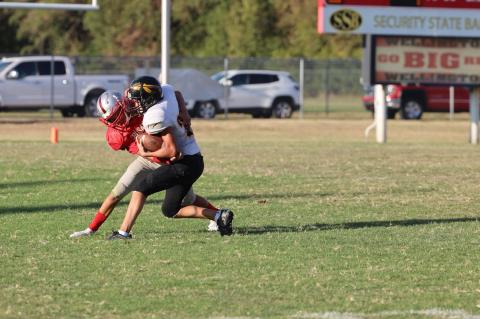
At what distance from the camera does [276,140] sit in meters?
30.8

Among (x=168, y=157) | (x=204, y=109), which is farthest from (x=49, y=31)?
(x=168, y=157)

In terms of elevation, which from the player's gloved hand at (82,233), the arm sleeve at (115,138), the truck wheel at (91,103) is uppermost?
the arm sleeve at (115,138)

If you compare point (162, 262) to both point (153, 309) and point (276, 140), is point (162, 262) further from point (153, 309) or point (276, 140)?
point (276, 140)

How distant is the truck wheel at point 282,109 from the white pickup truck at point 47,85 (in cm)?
580

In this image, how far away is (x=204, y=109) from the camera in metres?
40.5

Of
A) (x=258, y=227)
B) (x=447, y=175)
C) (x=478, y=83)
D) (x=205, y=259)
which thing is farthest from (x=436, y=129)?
(x=205, y=259)

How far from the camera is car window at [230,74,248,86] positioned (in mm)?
41594

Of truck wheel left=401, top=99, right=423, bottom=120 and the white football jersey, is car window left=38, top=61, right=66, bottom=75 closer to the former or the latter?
truck wheel left=401, top=99, right=423, bottom=120

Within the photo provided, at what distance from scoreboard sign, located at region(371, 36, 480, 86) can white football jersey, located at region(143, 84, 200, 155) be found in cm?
1794

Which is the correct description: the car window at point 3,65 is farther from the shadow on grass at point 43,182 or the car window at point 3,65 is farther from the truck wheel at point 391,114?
the shadow on grass at point 43,182

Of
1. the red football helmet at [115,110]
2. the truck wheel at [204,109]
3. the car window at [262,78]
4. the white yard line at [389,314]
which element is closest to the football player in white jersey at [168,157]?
the red football helmet at [115,110]

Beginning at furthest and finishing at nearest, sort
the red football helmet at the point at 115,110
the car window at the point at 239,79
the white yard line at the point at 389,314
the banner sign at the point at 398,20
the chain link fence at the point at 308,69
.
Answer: the chain link fence at the point at 308,69, the car window at the point at 239,79, the banner sign at the point at 398,20, the red football helmet at the point at 115,110, the white yard line at the point at 389,314

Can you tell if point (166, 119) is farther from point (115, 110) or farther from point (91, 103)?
point (91, 103)

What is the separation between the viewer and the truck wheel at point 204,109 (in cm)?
4044
